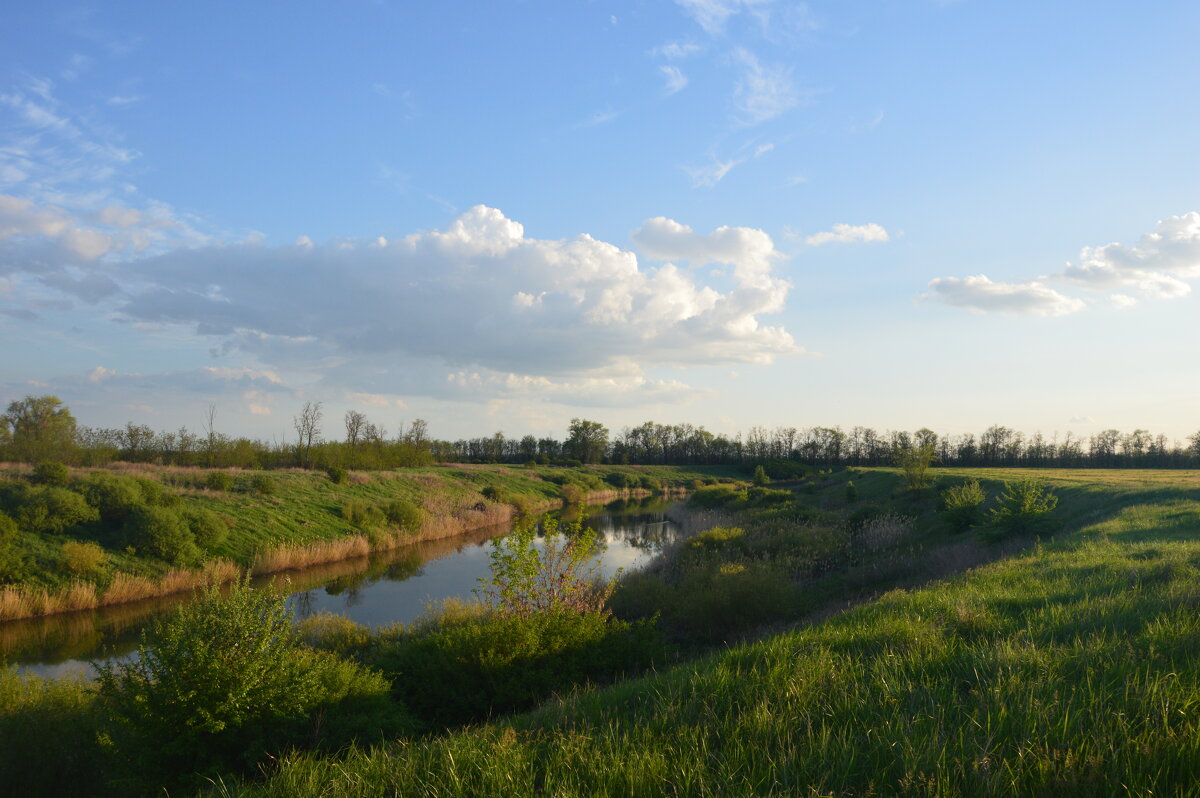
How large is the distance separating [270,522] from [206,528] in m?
4.58

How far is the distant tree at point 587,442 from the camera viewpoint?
11512cm

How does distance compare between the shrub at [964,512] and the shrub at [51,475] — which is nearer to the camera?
the shrub at [964,512]

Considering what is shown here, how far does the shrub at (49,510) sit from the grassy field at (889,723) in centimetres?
2411

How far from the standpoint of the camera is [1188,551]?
9.23 metres

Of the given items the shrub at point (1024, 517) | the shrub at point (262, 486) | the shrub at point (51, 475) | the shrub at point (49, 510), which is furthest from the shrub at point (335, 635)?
the shrub at point (262, 486)

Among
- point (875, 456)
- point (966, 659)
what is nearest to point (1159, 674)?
point (966, 659)

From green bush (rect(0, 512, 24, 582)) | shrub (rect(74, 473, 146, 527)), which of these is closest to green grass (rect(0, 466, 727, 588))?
green bush (rect(0, 512, 24, 582))

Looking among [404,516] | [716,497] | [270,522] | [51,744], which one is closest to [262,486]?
[270,522]

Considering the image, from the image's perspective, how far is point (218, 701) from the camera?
6637 mm

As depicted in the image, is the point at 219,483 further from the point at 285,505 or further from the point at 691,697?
the point at 691,697

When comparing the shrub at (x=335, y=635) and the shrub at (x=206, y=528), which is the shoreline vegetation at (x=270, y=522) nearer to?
the shrub at (x=206, y=528)

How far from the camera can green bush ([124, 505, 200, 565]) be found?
22703 mm

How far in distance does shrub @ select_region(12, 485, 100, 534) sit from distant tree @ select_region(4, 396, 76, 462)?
20159 millimetres

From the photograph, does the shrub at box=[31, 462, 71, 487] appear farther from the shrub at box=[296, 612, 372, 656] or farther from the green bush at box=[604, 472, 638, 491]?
the green bush at box=[604, 472, 638, 491]
